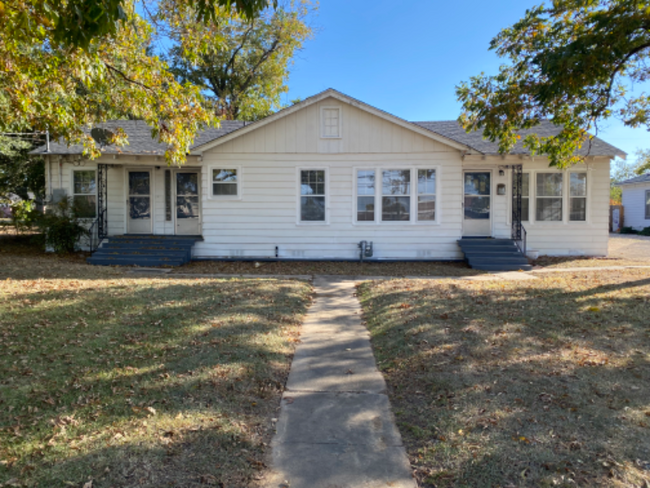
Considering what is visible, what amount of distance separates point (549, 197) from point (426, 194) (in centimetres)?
456

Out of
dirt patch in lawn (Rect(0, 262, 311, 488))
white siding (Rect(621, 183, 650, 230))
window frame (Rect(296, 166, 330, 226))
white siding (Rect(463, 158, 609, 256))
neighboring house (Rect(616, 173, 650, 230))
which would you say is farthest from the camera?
white siding (Rect(621, 183, 650, 230))

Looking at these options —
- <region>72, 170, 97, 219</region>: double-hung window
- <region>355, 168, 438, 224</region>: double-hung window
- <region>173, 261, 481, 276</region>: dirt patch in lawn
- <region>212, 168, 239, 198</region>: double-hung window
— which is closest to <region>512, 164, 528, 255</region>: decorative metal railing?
<region>173, 261, 481, 276</region>: dirt patch in lawn

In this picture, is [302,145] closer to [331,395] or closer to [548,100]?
[548,100]

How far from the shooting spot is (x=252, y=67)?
28.6 metres

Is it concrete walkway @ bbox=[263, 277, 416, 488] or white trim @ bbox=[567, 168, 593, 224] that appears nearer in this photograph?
concrete walkway @ bbox=[263, 277, 416, 488]

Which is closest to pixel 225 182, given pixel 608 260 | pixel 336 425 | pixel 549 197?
pixel 549 197

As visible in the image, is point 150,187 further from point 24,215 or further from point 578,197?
point 578,197

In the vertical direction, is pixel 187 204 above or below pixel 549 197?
below

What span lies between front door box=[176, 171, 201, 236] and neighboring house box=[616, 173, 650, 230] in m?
25.9

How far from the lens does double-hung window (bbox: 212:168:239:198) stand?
536 inches

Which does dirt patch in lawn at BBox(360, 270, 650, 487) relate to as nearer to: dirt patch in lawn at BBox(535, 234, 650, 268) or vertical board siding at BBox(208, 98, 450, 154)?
dirt patch in lawn at BBox(535, 234, 650, 268)

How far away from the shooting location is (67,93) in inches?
348

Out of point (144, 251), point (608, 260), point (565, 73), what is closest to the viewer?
point (565, 73)

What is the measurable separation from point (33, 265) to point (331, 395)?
10.2 metres
